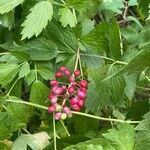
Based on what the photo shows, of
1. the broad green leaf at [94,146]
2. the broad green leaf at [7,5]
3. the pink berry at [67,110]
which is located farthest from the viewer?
the broad green leaf at [7,5]

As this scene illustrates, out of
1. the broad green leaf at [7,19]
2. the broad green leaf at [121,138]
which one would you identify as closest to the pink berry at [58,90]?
the broad green leaf at [121,138]

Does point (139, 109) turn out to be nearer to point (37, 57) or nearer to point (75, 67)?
point (75, 67)

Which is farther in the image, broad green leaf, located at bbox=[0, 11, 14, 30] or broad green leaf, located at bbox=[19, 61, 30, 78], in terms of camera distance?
broad green leaf, located at bbox=[0, 11, 14, 30]

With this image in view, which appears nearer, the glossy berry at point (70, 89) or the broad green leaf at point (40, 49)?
the glossy berry at point (70, 89)

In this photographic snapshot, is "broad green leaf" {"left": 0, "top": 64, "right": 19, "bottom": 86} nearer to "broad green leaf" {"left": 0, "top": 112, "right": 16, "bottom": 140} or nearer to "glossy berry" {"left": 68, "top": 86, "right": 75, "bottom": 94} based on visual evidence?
"broad green leaf" {"left": 0, "top": 112, "right": 16, "bottom": 140}

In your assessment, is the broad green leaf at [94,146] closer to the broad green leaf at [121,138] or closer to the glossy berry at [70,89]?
the broad green leaf at [121,138]

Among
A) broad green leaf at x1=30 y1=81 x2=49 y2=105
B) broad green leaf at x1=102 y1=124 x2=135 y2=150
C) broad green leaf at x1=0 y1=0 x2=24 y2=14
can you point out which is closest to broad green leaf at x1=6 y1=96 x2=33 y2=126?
broad green leaf at x1=30 y1=81 x2=49 y2=105

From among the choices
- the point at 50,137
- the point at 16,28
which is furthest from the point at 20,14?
the point at 50,137
